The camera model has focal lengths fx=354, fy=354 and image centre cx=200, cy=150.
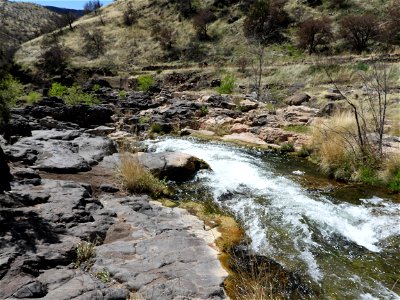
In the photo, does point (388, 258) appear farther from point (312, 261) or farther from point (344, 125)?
point (344, 125)

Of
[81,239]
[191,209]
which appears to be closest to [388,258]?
[191,209]

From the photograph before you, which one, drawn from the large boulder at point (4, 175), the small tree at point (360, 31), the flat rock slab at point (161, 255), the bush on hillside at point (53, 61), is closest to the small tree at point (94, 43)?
the bush on hillside at point (53, 61)

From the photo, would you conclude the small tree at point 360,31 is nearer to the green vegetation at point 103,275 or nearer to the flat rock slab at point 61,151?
the flat rock slab at point 61,151

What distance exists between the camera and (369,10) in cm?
3991

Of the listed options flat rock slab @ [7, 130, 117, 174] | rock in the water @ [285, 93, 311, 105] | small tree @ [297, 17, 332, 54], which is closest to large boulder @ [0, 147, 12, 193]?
flat rock slab @ [7, 130, 117, 174]

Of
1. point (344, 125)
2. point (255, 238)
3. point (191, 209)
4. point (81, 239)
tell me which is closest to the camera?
point (81, 239)

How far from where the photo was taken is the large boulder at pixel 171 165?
9562 millimetres

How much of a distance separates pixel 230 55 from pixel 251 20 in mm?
6076

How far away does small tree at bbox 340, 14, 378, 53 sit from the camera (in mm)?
34938

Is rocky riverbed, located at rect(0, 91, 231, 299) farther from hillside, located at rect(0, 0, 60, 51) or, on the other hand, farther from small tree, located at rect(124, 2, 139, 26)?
hillside, located at rect(0, 0, 60, 51)

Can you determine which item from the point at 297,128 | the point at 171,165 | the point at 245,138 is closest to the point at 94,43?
the point at 245,138

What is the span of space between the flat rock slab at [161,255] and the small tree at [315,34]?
116ft

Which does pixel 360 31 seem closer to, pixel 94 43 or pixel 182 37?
pixel 182 37

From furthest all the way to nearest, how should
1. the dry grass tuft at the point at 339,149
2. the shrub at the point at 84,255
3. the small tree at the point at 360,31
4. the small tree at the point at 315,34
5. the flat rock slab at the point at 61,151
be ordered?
the small tree at the point at 315,34
the small tree at the point at 360,31
the dry grass tuft at the point at 339,149
the flat rock slab at the point at 61,151
the shrub at the point at 84,255
